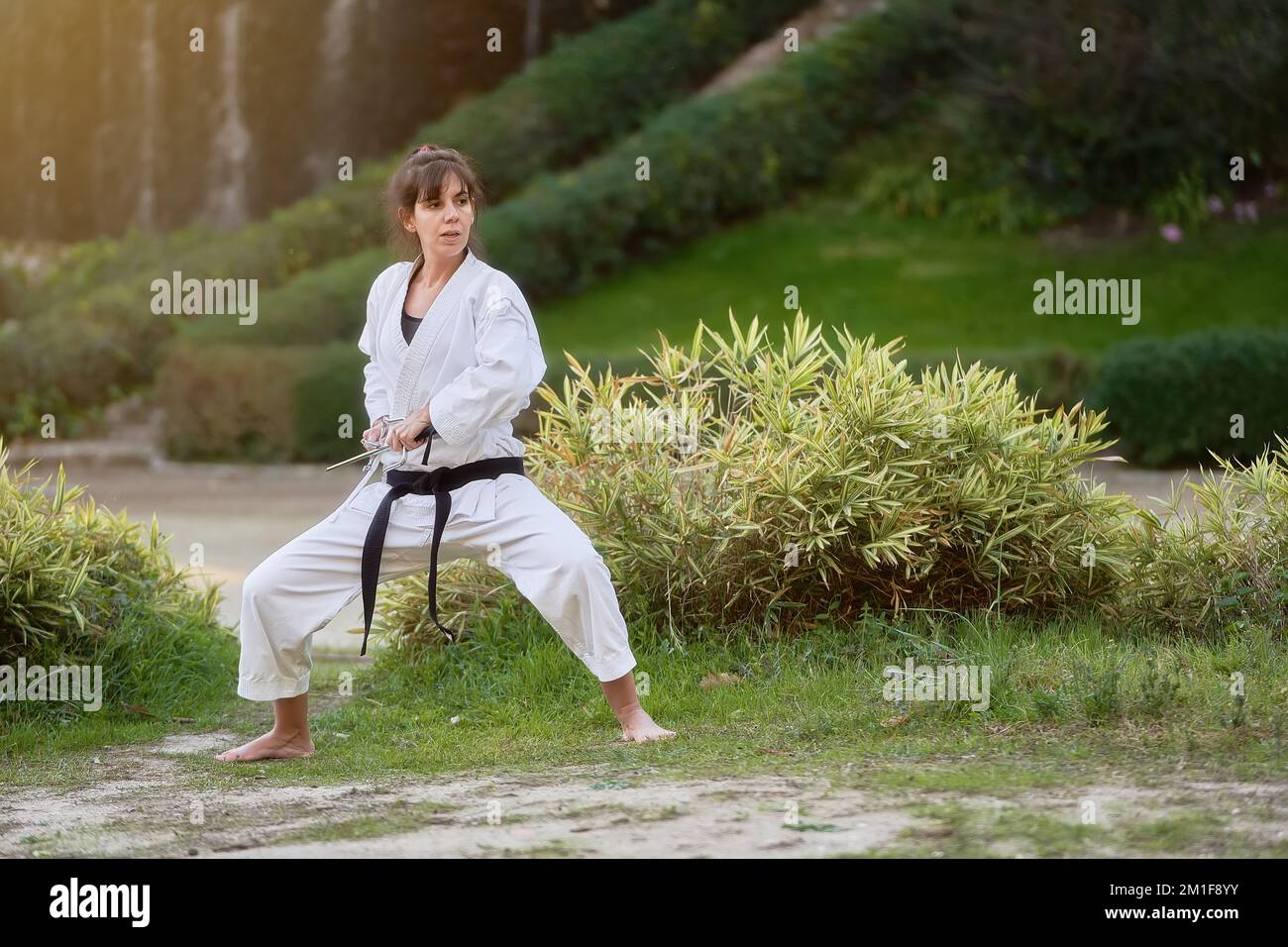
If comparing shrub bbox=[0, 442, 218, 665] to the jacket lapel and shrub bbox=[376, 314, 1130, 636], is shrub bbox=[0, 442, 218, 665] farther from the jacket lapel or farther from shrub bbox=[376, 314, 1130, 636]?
shrub bbox=[376, 314, 1130, 636]

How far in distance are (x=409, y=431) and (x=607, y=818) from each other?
1359 mm

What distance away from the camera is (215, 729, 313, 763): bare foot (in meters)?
4.64

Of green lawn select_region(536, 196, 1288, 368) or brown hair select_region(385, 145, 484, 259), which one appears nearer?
brown hair select_region(385, 145, 484, 259)

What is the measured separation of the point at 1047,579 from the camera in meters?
5.29

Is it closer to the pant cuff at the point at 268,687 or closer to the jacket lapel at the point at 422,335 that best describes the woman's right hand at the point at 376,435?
the jacket lapel at the point at 422,335

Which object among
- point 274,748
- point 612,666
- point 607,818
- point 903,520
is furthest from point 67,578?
point 903,520

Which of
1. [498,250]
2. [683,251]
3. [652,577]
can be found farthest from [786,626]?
[683,251]

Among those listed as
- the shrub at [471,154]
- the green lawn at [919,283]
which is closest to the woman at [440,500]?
the green lawn at [919,283]

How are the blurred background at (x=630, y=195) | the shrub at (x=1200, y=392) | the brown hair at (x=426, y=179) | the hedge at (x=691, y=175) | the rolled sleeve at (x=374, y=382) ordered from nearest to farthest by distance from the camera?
the brown hair at (x=426, y=179)
the rolled sleeve at (x=374, y=382)
the shrub at (x=1200, y=392)
the blurred background at (x=630, y=195)
the hedge at (x=691, y=175)

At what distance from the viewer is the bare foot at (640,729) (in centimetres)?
446

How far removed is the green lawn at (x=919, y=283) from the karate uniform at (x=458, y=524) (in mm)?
10894

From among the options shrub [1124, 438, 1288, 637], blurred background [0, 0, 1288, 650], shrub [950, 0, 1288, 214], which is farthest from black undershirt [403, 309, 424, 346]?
shrub [950, 0, 1288, 214]

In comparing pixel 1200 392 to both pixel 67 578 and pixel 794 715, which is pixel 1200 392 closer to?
pixel 794 715

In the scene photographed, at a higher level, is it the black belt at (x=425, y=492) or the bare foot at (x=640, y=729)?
the black belt at (x=425, y=492)
